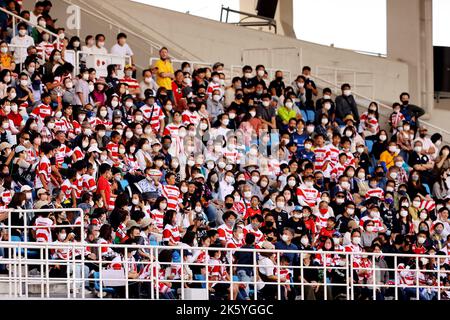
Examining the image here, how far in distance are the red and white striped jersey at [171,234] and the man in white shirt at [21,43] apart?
Result: 4.99m

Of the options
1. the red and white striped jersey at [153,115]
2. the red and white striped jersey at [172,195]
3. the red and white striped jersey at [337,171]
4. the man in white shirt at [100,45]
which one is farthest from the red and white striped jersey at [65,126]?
the red and white striped jersey at [337,171]

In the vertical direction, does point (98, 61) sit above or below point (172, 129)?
above

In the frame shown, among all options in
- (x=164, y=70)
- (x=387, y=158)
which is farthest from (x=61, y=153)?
(x=387, y=158)

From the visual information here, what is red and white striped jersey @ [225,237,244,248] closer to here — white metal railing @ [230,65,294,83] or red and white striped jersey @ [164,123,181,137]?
red and white striped jersey @ [164,123,181,137]

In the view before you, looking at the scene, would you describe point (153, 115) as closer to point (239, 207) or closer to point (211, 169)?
point (211, 169)

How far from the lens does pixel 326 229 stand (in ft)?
98.7

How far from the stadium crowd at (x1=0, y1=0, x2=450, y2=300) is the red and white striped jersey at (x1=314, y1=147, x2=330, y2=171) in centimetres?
3

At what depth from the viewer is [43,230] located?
25531mm

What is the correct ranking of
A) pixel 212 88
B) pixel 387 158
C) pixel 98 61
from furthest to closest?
pixel 387 158 → pixel 212 88 → pixel 98 61

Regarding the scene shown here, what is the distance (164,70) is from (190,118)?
63.7 inches

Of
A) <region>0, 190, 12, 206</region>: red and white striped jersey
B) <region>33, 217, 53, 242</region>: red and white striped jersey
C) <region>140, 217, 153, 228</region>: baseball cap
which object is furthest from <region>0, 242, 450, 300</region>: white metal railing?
<region>0, 190, 12, 206</region>: red and white striped jersey

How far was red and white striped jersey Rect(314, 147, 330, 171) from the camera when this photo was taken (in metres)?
32.7
